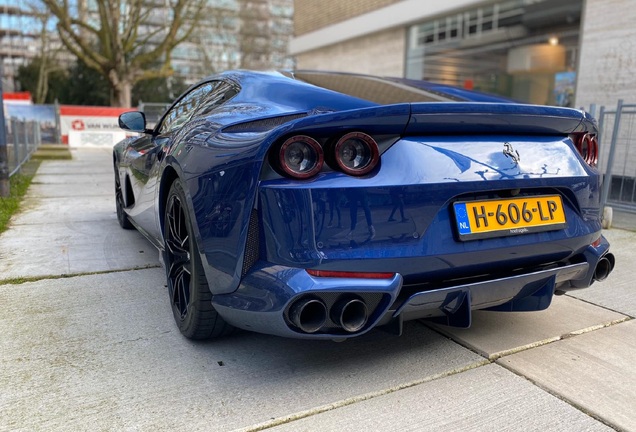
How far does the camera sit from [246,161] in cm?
197

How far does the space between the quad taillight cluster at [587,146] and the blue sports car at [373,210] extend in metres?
0.01

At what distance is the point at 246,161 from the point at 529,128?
1265 millimetres

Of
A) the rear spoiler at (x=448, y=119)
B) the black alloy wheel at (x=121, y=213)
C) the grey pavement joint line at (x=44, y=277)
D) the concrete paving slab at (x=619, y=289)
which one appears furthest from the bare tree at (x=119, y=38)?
the rear spoiler at (x=448, y=119)

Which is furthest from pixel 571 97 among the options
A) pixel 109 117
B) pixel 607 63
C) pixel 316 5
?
pixel 109 117

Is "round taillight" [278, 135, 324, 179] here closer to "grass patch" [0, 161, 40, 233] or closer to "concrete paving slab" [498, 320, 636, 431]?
"concrete paving slab" [498, 320, 636, 431]

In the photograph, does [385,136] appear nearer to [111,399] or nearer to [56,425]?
[111,399]

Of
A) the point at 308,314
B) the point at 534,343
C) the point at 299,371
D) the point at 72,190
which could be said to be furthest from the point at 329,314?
the point at 72,190

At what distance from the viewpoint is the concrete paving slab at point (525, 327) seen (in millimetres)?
2587

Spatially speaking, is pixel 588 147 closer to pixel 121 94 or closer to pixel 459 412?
pixel 459 412

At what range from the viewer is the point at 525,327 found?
2.82m

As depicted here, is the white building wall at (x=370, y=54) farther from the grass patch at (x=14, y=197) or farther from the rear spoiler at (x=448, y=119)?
the rear spoiler at (x=448, y=119)

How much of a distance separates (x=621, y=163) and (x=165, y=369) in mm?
6024

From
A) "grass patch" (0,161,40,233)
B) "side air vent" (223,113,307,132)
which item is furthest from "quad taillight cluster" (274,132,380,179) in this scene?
"grass patch" (0,161,40,233)

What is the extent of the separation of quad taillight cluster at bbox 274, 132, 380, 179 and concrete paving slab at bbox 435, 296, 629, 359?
3.89 ft
